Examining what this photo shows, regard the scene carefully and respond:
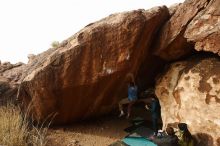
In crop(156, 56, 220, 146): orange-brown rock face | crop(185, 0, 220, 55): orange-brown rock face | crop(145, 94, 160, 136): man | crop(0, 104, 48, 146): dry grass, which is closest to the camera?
crop(0, 104, 48, 146): dry grass

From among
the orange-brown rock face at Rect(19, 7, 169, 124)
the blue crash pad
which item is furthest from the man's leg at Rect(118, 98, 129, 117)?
the blue crash pad

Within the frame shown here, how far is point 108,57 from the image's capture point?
9.71 metres

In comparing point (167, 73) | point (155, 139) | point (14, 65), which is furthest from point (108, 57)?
point (14, 65)

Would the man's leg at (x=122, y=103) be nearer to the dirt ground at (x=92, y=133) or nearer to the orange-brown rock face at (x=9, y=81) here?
the dirt ground at (x=92, y=133)

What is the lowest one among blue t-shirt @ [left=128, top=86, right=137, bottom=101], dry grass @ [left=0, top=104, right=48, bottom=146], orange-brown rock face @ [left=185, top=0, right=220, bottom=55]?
dry grass @ [left=0, top=104, right=48, bottom=146]

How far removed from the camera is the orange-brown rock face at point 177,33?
30.6ft

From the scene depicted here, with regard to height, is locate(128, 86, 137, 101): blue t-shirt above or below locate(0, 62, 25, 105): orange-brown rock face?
below

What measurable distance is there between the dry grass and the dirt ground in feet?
1.41

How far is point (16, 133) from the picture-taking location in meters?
8.47

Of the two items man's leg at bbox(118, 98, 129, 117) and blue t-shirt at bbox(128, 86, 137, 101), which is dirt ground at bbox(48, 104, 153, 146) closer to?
man's leg at bbox(118, 98, 129, 117)


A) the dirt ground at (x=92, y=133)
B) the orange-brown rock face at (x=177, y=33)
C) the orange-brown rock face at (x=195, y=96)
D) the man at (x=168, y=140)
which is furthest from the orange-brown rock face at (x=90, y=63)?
the man at (x=168, y=140)

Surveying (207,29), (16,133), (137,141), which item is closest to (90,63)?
(137,141)

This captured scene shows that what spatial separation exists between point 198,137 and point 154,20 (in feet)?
10.2

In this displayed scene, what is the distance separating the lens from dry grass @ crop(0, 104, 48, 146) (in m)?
8.38
